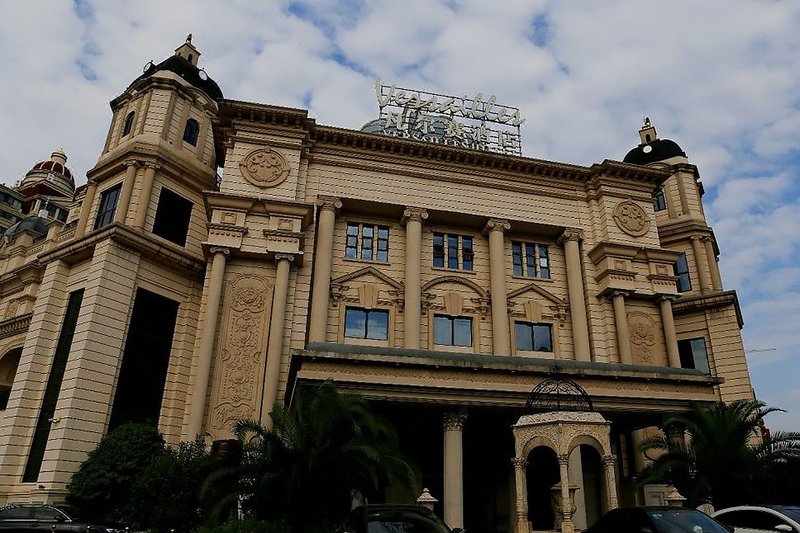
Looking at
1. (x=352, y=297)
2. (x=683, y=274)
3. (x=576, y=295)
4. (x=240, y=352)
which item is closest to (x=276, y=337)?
(x=240, y=352)

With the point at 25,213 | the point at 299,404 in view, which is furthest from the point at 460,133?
the point at 25,213

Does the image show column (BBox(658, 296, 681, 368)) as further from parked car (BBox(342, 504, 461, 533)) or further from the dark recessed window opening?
the dark recessed window opening

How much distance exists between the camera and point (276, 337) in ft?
75.2

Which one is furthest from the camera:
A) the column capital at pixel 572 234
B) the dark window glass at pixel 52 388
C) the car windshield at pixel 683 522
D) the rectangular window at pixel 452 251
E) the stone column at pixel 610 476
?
the column capital at pixel 572 234

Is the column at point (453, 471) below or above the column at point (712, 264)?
below

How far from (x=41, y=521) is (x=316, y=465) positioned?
9.15 m

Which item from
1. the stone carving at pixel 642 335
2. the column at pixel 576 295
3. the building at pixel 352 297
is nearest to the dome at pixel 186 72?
the building at pixel 352 297

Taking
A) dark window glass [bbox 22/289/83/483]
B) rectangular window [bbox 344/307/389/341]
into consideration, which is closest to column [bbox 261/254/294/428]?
rectangular window [bbox 344/307/389/341]

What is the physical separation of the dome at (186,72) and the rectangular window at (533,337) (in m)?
20.6

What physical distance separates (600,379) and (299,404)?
31.7ft

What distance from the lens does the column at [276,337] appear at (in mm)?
21953

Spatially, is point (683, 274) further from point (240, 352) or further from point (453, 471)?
point (240, 352)

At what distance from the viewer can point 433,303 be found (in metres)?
26.5

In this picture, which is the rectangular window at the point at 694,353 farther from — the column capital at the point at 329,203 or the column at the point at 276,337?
the column at the point at 276,337
